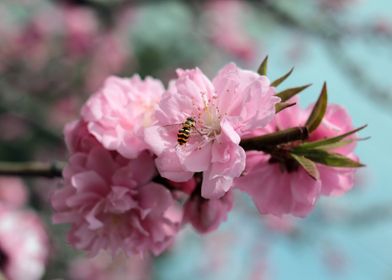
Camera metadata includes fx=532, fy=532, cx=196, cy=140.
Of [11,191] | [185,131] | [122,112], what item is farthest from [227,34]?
[185,131]

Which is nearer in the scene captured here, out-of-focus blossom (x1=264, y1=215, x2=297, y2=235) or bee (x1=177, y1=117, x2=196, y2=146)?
bee (x1=177, y1=117, x2=196, y2=146)

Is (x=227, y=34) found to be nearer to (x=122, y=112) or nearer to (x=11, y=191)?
(x=11, y=191)

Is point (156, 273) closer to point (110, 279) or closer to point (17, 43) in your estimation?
point (110, 279)

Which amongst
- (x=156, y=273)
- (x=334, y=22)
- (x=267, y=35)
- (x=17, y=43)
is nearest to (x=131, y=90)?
(x=334, y=22)

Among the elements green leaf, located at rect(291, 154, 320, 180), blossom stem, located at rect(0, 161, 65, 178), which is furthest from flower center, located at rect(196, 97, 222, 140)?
blossom stem, located at rect(0, 161, 65, 178)

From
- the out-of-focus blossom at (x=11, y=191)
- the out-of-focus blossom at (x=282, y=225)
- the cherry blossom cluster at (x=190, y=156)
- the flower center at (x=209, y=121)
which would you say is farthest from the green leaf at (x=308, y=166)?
the out-of-focus blossom at (x=282, y=225)

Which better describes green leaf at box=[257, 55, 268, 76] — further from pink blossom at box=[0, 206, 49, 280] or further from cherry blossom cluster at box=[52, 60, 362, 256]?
pink blossom at box=[0, 206, 49, 280]

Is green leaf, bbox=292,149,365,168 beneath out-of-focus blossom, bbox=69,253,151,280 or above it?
above
